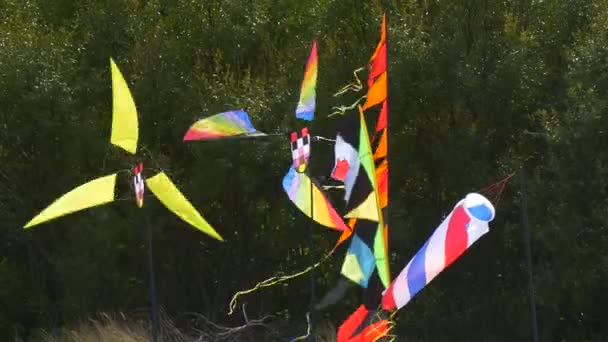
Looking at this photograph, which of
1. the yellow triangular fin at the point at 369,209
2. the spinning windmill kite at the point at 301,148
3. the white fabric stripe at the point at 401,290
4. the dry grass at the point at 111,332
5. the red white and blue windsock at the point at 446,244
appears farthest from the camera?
the dry grass at the point at 111,332

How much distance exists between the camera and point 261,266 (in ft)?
40.7

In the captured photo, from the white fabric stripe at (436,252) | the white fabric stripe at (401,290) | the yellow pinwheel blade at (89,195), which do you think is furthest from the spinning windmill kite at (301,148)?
the white fabric stripe at (436,252)

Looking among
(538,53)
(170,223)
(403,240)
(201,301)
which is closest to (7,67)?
(170,223)

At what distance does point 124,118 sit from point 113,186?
A: 0.51 m

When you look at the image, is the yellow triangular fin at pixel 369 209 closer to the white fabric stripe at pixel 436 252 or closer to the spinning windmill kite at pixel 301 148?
the spinning windmill kite at pixel 301 148

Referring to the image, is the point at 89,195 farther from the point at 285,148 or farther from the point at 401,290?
the point at 285,148

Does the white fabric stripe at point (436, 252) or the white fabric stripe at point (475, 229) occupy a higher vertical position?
the white fabric stripe at point (475, 229)

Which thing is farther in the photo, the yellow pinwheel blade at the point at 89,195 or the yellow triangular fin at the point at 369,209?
the yellow pinwheel blade at the point at 89,195

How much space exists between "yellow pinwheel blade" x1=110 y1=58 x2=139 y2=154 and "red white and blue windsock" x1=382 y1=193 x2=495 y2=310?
2373mm

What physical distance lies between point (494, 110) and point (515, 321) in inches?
89.7

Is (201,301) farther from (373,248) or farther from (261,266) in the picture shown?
(373,248)

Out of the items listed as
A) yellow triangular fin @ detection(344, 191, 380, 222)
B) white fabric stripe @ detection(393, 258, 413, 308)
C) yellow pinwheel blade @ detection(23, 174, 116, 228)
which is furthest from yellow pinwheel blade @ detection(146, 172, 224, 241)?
white fabric stripe @ detection(393, 258, 413, 308)

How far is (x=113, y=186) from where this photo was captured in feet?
25.1

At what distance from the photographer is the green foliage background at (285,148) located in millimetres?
10656
